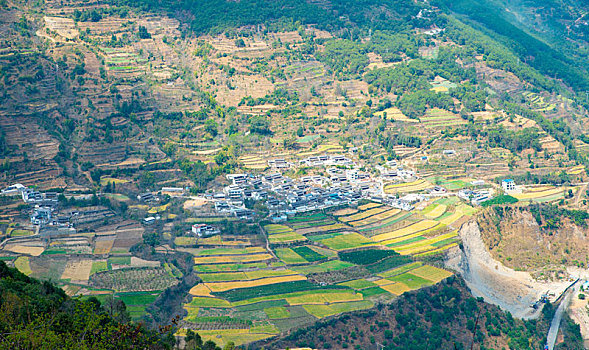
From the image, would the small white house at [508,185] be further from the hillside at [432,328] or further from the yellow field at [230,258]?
the yellow field at [230,258]

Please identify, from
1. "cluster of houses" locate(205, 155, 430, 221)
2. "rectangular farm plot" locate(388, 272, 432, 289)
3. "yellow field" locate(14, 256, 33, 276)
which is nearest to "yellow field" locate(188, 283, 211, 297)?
"yellow field" locate(14, 256, 33, 276)

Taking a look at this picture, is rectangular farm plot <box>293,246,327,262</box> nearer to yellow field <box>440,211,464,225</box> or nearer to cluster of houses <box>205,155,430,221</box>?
cluster of houses <box>205,155,430,221</box>

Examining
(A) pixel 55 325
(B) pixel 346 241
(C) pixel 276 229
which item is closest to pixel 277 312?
(B) pixel 346 241

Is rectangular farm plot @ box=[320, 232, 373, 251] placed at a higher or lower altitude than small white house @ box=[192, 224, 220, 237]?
higher

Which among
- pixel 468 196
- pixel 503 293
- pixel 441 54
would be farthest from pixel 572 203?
pixel 441 54

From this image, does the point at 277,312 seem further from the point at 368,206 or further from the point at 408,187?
the point at 408,187

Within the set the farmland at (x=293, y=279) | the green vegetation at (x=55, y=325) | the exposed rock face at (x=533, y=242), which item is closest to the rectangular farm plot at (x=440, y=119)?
the exposed rock face at (x=533, y=242)
